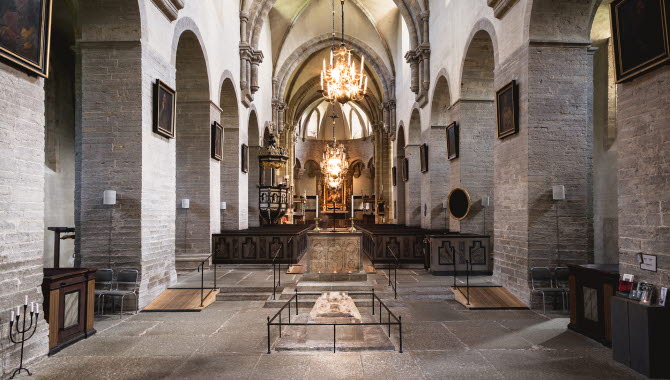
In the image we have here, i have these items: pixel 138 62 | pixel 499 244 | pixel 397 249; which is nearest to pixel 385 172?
pixel 397 249

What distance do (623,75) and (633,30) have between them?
466 mm

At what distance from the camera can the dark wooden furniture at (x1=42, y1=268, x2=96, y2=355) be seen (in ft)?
16.4

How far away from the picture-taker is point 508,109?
780cm

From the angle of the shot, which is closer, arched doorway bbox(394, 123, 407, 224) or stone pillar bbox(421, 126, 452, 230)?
stone pillar bbox(421, 126, 452, 230)

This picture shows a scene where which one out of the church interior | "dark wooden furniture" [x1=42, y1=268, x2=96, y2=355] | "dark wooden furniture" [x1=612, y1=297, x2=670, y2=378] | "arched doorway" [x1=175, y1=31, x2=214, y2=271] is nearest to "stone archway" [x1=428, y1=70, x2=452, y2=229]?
the church interior

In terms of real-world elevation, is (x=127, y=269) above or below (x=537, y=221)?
below

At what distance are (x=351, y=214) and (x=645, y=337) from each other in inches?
Result: 195

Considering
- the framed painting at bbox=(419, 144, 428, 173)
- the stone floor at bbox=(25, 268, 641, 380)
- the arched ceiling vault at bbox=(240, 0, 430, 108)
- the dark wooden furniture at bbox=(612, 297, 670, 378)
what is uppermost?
the arched ceiling vault at bbox=(240, 0, 430, 108)

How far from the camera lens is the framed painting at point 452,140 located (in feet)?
36.5

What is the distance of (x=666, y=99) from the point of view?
4.46 meters

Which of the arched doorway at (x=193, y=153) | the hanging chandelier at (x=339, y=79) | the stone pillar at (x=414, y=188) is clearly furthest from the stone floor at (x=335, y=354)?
the stone pillar at (x=414, y=188)

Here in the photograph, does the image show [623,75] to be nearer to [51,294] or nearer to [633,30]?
[633,30]

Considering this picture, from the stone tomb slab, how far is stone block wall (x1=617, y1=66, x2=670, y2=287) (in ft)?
9.37

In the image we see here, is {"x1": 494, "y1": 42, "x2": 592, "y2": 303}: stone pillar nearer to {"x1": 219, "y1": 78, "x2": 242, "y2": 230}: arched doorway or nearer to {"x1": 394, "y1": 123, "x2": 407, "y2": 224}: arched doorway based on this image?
{"x1": 219, "y1": 78, "x2": 242, "y2": 230}: arched doorway
